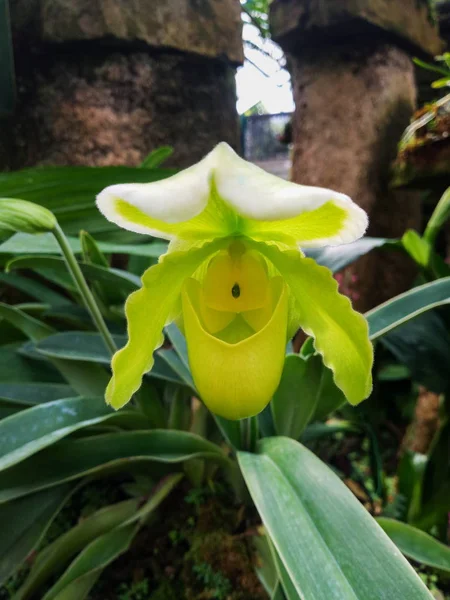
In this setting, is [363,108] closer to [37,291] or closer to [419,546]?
[37,291]

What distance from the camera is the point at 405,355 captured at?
3.16 feet

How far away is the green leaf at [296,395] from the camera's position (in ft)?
2.15

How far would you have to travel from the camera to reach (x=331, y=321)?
1.72 feet

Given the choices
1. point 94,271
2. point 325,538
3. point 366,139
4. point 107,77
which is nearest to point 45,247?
point 94,271

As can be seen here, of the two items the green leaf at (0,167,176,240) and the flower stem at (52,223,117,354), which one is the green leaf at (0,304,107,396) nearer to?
the flower stem at (52,223,117,354)

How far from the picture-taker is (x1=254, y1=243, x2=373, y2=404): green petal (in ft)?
1.63

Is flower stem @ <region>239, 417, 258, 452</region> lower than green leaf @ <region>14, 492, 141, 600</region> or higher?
higher

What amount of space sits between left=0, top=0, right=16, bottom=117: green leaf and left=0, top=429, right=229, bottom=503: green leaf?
0.99 meters

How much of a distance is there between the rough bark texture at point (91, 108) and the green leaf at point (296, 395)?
893 millimetres

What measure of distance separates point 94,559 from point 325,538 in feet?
1.31

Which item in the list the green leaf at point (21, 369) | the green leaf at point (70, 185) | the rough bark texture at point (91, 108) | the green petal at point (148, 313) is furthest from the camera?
the rough bark texture at point (91, 108)

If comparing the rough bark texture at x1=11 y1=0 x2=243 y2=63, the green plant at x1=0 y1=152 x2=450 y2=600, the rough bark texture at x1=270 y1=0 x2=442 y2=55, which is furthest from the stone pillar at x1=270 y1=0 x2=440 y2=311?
the green plant at x1=0 y1=152 x2=450 y2=600

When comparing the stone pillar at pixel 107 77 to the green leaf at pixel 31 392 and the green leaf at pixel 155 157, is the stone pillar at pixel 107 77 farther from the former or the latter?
the green leaf at pixel 31 392

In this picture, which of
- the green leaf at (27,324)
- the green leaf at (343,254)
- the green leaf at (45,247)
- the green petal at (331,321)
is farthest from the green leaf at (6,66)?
the green petal at (331,321)
